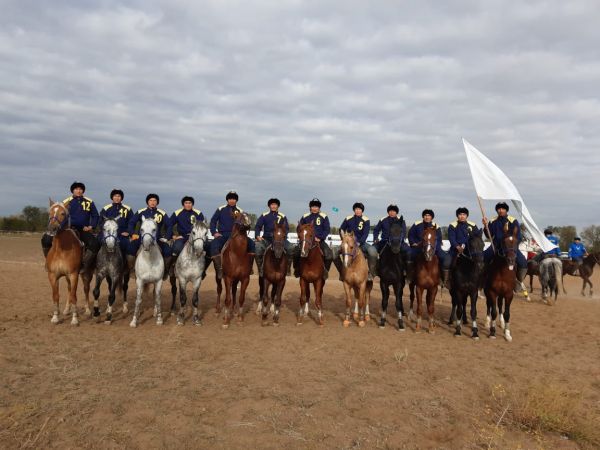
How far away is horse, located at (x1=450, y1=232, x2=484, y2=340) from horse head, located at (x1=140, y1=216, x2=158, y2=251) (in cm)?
805

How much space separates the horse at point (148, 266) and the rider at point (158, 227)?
2.36 feet

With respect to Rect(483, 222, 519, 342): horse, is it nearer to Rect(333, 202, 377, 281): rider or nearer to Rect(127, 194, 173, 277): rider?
Rect(333, 202, 377, 281): rider

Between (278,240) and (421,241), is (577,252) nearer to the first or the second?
(421,241)

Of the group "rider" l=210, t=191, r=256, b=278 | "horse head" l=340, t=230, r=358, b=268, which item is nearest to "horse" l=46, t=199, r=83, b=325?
"rider" l=210, t=191, r=256, b=278

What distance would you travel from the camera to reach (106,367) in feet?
23.1

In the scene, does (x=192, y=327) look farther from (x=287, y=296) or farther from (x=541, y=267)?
(x=541, y=267)

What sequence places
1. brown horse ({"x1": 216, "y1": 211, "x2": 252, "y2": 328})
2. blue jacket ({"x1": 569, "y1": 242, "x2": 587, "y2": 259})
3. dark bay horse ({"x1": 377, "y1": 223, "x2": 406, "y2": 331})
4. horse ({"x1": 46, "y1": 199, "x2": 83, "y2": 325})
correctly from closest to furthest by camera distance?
horse ({"x1": 46, "y1": 199, "x2": 83, "y2": 325}) → brown horse ({"x1": 216, "y1": 211, "x2": 252, "y2": 328}) → dark bay horse ({"x1": 377, "y1": 223, "x2": 406, "y2": 331}) → blue jacket ({"x1": 569, "y1": 242, "x2": 587, "y2": 259})

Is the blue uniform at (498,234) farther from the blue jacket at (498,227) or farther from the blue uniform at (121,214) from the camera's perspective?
the blue uniform at (121,214)

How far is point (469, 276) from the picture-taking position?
10805 mm

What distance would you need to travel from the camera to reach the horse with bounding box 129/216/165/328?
10258mm

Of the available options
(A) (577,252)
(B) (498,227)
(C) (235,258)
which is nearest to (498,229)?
(B) (498,227)

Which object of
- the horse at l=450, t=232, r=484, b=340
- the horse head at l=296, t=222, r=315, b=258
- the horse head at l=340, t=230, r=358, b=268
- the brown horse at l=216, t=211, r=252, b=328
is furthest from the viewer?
the horse head at l=340, t=230, r=358, b=268

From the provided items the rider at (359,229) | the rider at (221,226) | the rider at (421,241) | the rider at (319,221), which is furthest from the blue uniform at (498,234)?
the rider at (221,226)

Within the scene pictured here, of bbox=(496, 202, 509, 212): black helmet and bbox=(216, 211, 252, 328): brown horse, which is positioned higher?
bbox=(496, 202, 509, 212): black helmet
